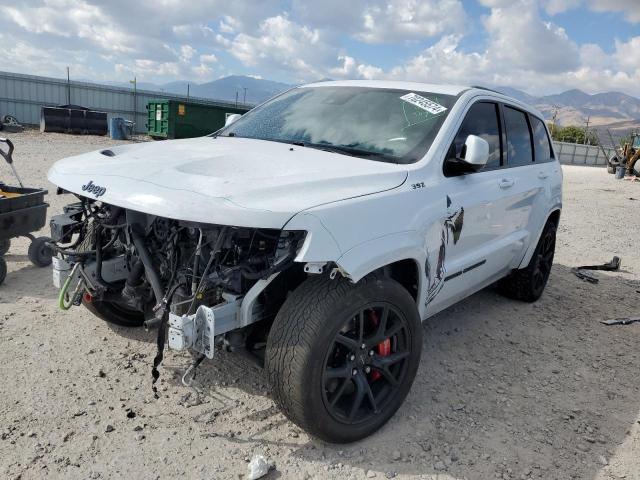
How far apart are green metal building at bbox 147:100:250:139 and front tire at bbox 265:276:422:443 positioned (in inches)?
723

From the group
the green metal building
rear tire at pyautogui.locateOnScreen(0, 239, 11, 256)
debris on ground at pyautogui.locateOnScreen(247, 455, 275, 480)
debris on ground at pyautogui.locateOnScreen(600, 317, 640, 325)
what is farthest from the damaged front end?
the green metal building

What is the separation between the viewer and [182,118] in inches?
808

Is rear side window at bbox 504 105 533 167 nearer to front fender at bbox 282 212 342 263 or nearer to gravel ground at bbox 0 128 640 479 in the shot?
gravel ground at bbox 0 128 640 479

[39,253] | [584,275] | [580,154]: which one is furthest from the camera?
[580,154]

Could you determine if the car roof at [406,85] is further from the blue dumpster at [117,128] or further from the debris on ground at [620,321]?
the blue dumpster at [117,128]

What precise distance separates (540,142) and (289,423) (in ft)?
11.8

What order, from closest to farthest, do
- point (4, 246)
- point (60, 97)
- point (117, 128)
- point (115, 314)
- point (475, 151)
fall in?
point (475, 151) < point (115, 314) < point (4, 246) < point (117, 128) < point (60, 97)

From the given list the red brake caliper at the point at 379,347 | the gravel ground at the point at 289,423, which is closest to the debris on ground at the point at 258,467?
the gravel ground at the point at 289,423

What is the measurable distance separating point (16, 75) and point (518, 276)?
27.0 m

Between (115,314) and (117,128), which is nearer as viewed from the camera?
(115,314)

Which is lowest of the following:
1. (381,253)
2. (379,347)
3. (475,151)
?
(379,347)

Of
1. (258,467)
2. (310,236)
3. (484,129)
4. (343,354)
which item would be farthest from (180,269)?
(484,129)

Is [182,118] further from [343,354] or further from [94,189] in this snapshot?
[343,354]

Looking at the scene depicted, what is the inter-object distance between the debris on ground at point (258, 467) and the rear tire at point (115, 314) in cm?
172
